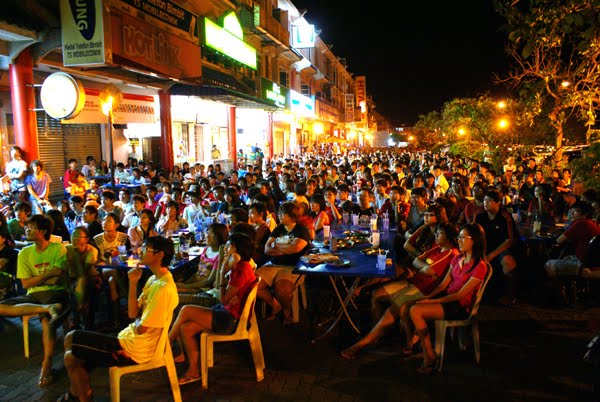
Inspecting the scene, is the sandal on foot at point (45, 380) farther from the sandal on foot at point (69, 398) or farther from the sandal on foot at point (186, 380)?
the sandal on foot at point (186, 380)

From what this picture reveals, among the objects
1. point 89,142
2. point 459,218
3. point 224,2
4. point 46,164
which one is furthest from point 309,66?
point 459,218

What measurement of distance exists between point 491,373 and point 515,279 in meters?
2.32

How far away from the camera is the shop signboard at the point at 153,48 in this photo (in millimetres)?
11102

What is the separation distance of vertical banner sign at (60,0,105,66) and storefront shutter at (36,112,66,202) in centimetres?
410

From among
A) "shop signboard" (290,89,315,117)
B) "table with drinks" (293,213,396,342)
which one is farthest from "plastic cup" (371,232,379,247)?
"shop signboard" (290,89,315,117)

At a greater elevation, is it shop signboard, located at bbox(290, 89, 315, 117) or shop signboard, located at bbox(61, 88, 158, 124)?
shop signboard, located at bbox(290, 89, 315, 117)

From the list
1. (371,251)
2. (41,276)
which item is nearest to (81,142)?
(41,276)

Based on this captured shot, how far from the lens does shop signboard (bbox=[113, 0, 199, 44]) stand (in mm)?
12154

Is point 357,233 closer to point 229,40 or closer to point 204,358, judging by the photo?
point 204,358

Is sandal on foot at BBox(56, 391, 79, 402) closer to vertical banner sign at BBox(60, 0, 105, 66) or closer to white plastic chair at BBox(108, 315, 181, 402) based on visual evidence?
white plastic chair at BBox(108, 315, 181, 402)

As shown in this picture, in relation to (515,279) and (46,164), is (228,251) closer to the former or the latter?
(515,279)

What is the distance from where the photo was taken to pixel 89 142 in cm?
1627

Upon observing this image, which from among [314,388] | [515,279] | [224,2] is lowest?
[314,388]

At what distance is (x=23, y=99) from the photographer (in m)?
10.6
